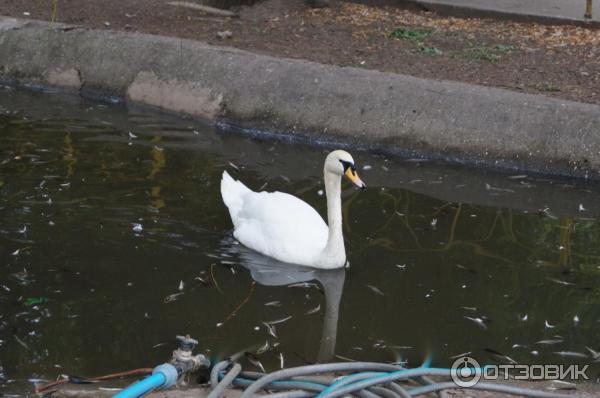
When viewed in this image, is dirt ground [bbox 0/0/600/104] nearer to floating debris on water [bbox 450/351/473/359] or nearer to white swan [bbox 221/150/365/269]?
white swan [bbox 221/150/365/269]

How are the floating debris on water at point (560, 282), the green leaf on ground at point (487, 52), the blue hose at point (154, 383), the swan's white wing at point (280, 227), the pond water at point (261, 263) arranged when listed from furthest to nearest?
1. the green leaf on ground at point (487, 52)
2. the swan's white wing at point (280, 227)
3. the floating debris on water at point (560, 282)
4. the pond water at point (261, 263)
5. the blue hose at point (154, 383)

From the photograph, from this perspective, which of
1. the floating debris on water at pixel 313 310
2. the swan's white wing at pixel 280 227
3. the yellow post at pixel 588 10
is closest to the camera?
the floating debris on water at pixel 313 310

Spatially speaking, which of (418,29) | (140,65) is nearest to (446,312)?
(140,65)

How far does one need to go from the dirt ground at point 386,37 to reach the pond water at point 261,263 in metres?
1.40

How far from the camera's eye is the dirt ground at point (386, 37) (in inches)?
347

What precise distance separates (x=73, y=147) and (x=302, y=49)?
2.74 m

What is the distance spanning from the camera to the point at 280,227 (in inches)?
235

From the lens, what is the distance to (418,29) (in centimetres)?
1022

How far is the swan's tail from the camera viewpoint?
634cm

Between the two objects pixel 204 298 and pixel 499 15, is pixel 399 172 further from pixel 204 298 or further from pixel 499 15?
pixel 499 15

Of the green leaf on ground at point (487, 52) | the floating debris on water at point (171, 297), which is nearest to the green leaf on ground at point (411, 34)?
the green leaf on ground at point (487, 52)

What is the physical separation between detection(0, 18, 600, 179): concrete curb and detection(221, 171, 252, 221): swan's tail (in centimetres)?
173
